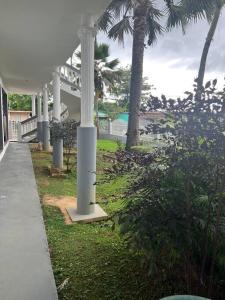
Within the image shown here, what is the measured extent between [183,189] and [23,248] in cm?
209

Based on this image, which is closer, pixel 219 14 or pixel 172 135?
pixel 172 135

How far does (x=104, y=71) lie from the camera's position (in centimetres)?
1816

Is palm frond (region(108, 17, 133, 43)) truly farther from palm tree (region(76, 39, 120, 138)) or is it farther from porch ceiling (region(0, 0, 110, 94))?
palm tree (region(76, 39, 120, 138))

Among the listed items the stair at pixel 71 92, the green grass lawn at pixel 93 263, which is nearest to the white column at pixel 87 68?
the green grass lawn at pixel 93 263

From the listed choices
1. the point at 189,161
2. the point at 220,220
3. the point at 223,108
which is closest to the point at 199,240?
the point at 220,220

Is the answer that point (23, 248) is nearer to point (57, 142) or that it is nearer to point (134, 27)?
point (57, 142)

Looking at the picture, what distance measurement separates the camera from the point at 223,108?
202cm

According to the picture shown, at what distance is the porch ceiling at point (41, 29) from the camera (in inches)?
157

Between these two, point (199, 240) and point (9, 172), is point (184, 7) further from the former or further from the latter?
point (199, 240)

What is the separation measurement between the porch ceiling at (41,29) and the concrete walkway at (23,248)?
2.93 metres

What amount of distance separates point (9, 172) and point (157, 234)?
6.44 meters

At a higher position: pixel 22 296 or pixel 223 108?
pixel 223 108

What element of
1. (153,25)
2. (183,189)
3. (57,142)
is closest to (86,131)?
(183,189)

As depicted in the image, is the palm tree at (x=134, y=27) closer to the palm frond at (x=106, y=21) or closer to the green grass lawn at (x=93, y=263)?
the palm frond at (x=106, y=21)
